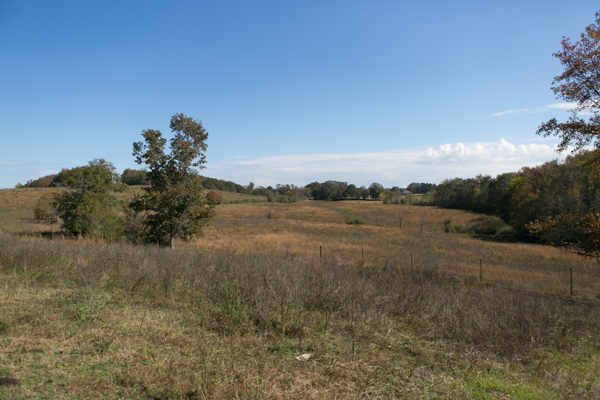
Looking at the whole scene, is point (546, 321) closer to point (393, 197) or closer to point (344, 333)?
point (344, 333)

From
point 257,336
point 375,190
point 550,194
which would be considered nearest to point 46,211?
point 257,336

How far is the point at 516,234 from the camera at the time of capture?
44469 mm

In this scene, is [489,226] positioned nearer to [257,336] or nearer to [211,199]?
[211,199]

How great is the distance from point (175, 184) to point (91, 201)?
36.3 ft

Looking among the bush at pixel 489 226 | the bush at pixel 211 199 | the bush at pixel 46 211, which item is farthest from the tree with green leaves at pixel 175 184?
the bush at pixel 489 226

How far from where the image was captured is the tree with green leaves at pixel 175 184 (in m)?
16.5

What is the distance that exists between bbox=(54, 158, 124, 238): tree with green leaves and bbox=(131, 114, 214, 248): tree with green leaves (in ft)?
21.3

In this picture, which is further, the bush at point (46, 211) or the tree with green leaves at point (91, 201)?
the bush at point (46, 211)

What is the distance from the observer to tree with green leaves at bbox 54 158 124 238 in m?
23.2

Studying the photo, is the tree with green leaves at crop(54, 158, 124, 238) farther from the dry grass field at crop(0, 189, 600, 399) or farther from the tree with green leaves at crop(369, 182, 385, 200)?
the tree with green leaves at crop(369, 182, 385, 200)

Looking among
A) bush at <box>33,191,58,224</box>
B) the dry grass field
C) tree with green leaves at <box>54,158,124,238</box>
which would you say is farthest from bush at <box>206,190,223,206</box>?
bush at <box>33,191,58,224</box>

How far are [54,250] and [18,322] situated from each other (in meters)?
4.72

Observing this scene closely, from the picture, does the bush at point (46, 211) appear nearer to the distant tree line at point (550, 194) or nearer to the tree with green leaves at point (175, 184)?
the tree with green leaves at point (175, 184)

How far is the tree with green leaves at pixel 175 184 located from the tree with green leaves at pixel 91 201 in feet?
21.3
